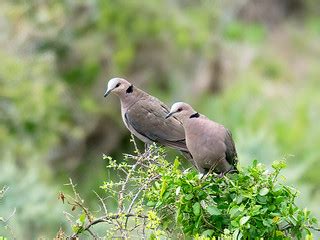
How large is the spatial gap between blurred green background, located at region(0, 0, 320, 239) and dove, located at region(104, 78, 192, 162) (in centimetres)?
781

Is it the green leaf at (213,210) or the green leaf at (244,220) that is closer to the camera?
the green leaf at (244,220)

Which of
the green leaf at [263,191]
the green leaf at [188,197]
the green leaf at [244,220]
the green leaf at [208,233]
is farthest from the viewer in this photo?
the green leaf at [208,233]

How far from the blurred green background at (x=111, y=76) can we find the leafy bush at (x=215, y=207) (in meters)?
9.84

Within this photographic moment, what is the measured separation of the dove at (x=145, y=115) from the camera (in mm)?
7699

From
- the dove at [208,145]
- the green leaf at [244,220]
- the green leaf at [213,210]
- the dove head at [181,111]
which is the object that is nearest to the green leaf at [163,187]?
the green leaf at [213,210]

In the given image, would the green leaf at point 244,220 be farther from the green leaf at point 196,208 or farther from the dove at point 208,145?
the dove at point 208,145

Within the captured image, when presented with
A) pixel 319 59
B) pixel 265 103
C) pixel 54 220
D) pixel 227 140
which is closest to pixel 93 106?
pixel 265 103

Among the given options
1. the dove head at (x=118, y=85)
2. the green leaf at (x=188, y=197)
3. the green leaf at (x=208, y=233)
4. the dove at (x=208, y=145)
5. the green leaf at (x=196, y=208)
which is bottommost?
the green leaf at (x=208, y=233)

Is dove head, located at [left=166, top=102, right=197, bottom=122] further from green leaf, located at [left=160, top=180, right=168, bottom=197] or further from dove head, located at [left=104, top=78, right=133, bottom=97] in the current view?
dove head, located at [left=104, top=78, right=133, bottom=97]

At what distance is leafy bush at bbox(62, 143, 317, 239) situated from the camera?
18.0 ft

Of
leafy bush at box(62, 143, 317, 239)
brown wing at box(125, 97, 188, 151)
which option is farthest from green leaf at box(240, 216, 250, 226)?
brown wing at box(125, 97, 188, 151)

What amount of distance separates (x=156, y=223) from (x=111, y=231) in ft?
0.90

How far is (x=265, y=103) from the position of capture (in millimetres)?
21812

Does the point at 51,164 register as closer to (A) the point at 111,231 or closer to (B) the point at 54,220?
(B) the point at 54,220
